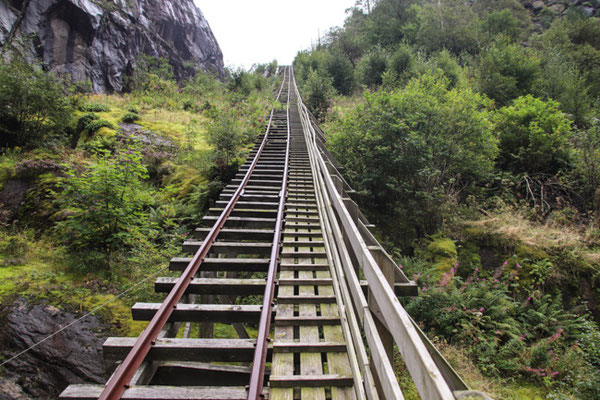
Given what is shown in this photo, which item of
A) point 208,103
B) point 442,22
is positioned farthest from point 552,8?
point 208,103

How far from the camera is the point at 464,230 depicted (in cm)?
797

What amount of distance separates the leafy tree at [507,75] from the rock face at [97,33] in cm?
2522

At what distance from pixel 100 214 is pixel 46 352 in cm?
281

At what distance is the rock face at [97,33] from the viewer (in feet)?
59.7

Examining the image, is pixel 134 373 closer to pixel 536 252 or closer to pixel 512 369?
pixel 512 369

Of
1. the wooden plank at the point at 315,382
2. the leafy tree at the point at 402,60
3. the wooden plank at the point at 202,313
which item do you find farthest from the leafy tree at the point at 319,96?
the wooden plank at the point at 315,382

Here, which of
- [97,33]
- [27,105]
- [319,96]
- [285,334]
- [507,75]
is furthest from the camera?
[97,33]

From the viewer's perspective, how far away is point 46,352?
350 cm

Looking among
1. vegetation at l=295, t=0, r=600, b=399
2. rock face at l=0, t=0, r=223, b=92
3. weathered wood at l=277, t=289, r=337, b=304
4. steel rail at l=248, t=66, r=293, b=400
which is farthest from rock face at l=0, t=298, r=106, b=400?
rock face at l=0, t=0, r=223, b=92

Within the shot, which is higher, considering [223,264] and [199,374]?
[223,264]

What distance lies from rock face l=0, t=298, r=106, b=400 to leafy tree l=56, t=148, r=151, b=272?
1.50 meters

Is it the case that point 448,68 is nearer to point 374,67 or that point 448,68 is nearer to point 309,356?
point 374,67

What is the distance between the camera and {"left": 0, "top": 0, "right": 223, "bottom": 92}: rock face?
59.7ft

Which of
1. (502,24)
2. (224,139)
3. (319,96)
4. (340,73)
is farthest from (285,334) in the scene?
(502,24)
